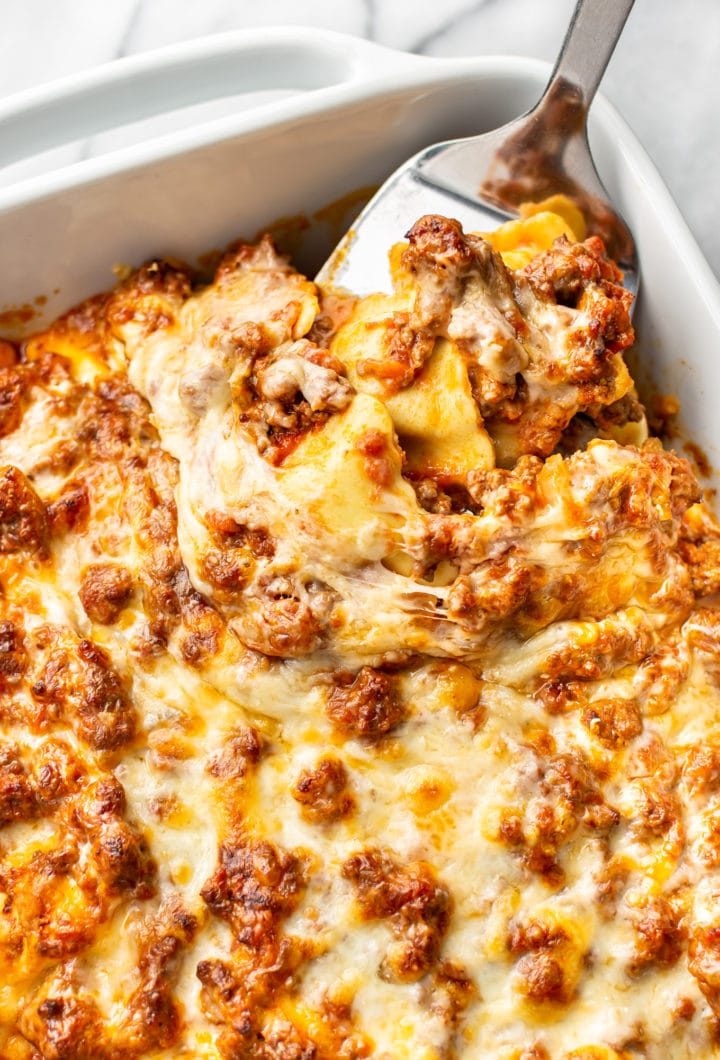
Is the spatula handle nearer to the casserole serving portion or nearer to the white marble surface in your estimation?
the casserole serving portion

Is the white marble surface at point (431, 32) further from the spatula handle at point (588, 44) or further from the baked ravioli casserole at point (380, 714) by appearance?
the baked ravioli casserole at point (380, 714)

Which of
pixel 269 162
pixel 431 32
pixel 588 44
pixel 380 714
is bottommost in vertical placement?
pixel 380 714

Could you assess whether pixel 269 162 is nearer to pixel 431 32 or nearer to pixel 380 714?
pixel 431 32

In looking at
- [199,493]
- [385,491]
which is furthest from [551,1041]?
[199,493]

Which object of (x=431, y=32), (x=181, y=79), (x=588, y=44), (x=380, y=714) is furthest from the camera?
(x=431, y=32)

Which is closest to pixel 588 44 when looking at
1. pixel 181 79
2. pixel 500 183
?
pixel 500 183

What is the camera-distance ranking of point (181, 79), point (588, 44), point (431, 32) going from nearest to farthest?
point (588, 44), point (181, 79), point (431, 32)
